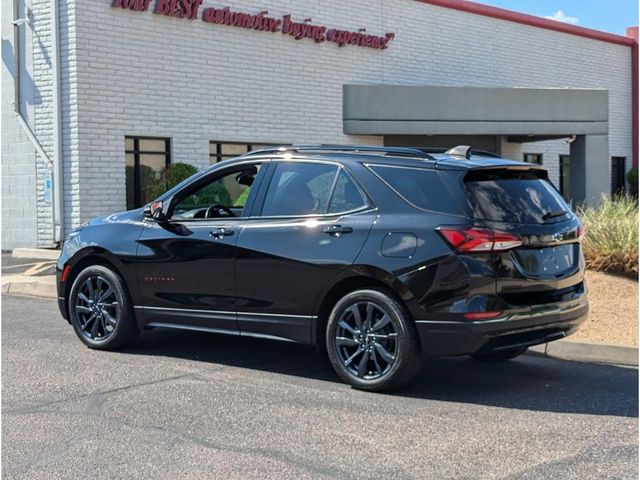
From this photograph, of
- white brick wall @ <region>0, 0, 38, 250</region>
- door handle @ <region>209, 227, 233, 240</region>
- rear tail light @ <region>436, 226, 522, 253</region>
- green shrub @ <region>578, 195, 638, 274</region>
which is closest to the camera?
rear tail light @ <region>436, 226, 522, 253</region>

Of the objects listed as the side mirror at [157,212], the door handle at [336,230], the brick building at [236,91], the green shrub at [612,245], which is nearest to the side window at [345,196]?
the door handle at [336,230]

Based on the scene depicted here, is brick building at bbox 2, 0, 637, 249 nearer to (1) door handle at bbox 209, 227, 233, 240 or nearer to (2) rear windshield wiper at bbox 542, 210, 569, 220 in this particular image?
(1) door handle at bbox 209, 227, 233, 240

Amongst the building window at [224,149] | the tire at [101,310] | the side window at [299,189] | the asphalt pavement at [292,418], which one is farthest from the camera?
the building window at [224,149]

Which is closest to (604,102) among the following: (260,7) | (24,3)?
(260,7)

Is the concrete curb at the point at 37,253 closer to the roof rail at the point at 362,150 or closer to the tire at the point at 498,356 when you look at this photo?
the roof rail at the point at 362,150

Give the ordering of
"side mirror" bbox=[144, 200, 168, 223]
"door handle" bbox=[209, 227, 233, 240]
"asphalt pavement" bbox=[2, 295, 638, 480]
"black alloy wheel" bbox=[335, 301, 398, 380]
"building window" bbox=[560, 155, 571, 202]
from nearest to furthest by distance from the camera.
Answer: "asphalt pavement" bbox=[2, 295, 638, 480] < "black alloy wheel" bbox=[335, 301, 398, 380] < "door handle" bbox=[209, 227, 233, 240] < "side mirror" bbox=[144, 200, 168, 223] < "building window" bbox=[560, 155, 571, 202]

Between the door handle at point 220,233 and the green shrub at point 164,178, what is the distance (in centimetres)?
938

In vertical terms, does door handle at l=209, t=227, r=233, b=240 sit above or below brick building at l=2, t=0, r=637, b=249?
below

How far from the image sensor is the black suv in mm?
5730

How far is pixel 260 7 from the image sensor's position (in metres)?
18.2

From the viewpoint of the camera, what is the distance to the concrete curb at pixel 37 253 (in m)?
15.3

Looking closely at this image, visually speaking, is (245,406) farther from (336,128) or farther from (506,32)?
(506,32)

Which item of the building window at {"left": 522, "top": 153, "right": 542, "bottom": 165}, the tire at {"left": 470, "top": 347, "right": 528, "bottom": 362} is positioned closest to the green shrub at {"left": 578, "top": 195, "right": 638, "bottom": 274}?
the tire at {"left": 470, "top": 347, "right": 528, "bottom": 362}

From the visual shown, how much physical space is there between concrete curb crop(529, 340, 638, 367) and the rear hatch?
1.18m
